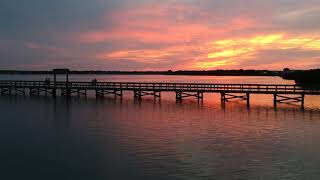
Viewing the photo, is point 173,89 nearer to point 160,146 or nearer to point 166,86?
point 166,86

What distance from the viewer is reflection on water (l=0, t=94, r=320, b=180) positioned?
14.6m

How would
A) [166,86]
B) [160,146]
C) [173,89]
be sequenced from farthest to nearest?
[166,86] → [173,89] → [160,146]

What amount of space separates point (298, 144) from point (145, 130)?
855 centimetres

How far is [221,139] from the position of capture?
816 inches

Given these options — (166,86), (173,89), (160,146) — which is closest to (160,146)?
(160,146)

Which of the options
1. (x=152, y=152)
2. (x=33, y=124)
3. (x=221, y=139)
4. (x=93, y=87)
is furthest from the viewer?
(x=93, y=87)

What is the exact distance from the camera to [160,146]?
18.8 meters

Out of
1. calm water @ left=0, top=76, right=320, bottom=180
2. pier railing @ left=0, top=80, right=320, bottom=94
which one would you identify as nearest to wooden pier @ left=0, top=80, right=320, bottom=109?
pier railing @ left=0, top=80, right=320, bottom=94

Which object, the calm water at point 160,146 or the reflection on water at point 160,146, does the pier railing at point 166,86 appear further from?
the reflection on water at point 160,146

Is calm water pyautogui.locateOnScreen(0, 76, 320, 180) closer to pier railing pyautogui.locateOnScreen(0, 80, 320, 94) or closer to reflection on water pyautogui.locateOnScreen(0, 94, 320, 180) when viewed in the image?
reflection on water pyautogui.locateOnScreen(0, 94, 320, 180)

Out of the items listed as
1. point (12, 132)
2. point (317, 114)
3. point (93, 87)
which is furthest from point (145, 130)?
point (93, 87)

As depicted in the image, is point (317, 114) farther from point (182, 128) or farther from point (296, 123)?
point (182, 128)

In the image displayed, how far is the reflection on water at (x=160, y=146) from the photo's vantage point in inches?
574

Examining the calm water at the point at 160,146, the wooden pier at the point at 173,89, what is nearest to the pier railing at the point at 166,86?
the wooden pier at the point at 173,89
